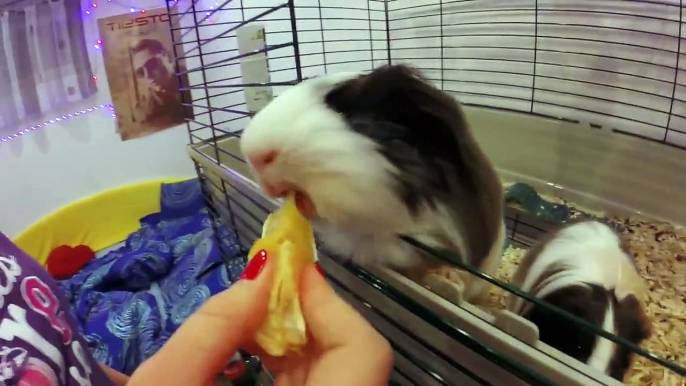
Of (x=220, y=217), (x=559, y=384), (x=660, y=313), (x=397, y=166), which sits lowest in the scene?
(x=660, y=313)

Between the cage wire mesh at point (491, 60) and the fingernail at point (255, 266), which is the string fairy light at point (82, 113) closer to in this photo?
the cage wire mesh at point (491, 60)

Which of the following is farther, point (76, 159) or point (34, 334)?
point (76, 159)

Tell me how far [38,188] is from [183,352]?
1.60 m

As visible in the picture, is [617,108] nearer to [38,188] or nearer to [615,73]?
[615,73]

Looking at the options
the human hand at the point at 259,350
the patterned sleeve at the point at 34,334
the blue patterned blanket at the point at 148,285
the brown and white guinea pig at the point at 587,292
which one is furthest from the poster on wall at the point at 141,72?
the human hand at the point at 259,350

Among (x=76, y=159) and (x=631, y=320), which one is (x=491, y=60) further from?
(x=76, y=159)

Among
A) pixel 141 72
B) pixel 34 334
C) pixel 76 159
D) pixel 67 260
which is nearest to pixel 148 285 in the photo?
pixel 67 260

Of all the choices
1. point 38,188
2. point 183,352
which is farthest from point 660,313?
point 38,188

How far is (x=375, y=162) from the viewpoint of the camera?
598 millimetres

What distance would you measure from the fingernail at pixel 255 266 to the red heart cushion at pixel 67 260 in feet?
4.48

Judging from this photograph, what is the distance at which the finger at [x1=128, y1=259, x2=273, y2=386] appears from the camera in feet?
1.21

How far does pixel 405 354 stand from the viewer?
629mm

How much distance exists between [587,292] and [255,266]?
1.44 ft

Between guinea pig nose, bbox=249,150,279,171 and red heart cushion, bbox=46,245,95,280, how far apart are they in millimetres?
1269
